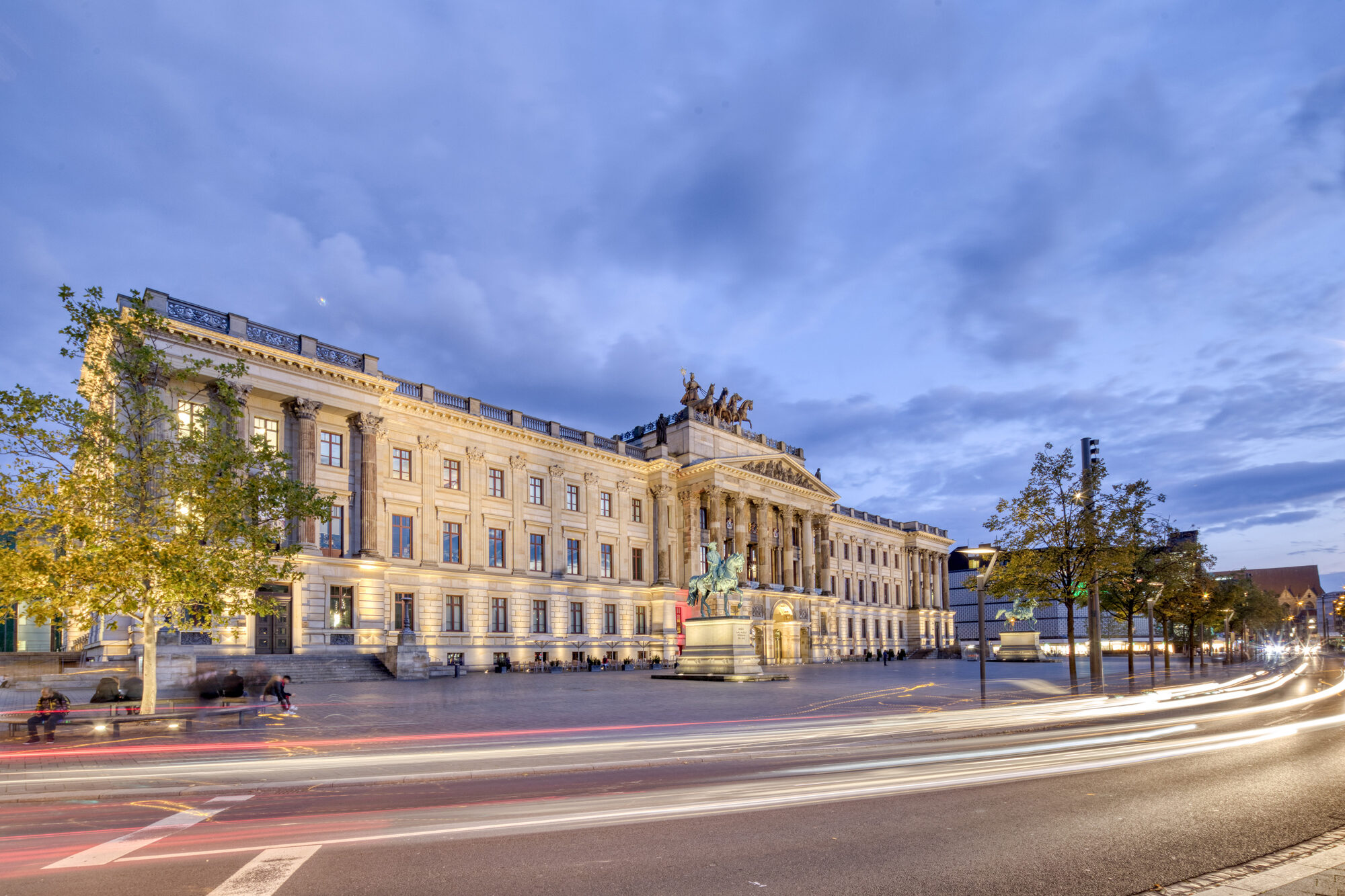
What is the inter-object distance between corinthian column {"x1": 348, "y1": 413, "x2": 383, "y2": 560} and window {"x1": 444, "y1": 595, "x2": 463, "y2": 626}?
6.53 m

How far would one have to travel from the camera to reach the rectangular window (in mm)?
51719

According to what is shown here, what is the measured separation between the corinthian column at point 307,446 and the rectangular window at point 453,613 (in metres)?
10.9

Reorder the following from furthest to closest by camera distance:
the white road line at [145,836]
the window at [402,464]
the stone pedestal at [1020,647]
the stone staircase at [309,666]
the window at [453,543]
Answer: the stone pedestal at [1020,647], the window at [453,543], the window at [402,464], the stone staircase at [309,666], the white road line at [145,836]

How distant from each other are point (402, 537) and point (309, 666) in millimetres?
12554

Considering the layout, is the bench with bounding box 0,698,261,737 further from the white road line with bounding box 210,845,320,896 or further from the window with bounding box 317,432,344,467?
the window with bounding box 317,432,344,467

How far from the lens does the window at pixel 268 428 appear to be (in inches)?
1683

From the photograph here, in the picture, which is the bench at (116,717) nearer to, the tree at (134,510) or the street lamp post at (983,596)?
the tree at (134,510)

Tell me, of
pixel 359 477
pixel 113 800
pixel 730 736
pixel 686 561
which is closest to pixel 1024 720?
pixel 730 736

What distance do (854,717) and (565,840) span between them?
530 inches

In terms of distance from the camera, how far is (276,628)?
41.2 meters

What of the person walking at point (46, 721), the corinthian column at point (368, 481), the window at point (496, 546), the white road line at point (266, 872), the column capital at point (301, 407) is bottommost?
the person walking at point (46, 721)

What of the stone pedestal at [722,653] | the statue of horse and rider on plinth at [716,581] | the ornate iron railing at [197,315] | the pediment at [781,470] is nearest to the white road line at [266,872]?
the stone pedestal at [722,653]

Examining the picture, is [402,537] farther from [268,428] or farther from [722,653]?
[722,653]

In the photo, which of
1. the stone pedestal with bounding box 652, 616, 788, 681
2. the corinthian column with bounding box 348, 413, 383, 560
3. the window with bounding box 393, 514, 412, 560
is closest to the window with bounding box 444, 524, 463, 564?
the window with bounding box 393, 514, 412, 560
